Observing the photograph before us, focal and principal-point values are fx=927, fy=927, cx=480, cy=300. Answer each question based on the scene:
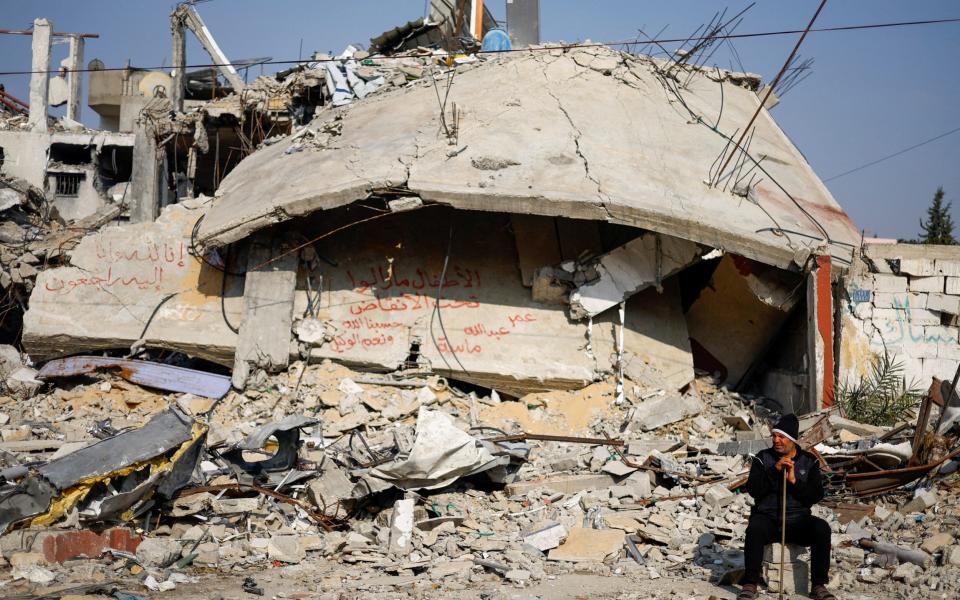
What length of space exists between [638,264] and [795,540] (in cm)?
513

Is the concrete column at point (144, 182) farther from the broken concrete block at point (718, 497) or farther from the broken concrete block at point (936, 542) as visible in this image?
the broken concrete block at point (936, 542)

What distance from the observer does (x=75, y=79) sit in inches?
1046

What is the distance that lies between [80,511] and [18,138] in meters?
18.9

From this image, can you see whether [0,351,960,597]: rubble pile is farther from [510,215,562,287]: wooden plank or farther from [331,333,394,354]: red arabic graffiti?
[510,215,562,287]: wooden plank

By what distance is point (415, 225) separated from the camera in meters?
11.1

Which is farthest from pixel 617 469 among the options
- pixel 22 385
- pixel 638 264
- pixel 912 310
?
pixel 22 385

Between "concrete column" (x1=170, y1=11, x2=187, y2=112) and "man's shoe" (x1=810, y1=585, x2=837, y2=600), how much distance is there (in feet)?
58.8

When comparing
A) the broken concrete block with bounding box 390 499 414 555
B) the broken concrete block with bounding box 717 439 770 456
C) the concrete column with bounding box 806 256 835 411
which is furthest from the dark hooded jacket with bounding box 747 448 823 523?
the concrete column with bounding box 806 256 835 411

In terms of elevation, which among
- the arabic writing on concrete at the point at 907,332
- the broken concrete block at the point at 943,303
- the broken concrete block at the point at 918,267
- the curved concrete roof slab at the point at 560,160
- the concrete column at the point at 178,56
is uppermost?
the concrete column at the point at 178,56

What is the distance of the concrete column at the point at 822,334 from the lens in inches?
383

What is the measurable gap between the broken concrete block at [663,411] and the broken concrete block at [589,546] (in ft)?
9.74

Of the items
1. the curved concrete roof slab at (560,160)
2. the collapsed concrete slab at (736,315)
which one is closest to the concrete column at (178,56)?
the curved concrete roof slab at (560,160)

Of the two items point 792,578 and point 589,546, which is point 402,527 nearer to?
point 589,546

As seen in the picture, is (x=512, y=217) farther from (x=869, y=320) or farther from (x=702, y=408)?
(x=869, y=320)
